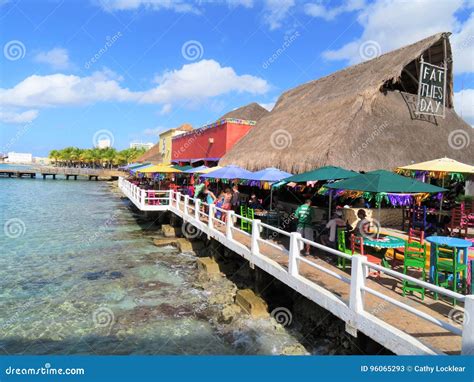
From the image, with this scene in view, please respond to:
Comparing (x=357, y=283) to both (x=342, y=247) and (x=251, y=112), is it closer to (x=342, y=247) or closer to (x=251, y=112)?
(x=342, y=247)

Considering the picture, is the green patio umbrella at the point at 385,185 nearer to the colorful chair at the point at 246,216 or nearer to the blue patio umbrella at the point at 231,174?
the colorful chair at the point at 246,216

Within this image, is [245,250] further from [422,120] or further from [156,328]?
[422,120]

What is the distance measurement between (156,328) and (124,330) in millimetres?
706

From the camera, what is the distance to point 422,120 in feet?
47.2

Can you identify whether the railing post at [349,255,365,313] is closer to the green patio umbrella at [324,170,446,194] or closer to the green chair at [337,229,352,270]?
the green patio umbrella at [324,170,446,194]
